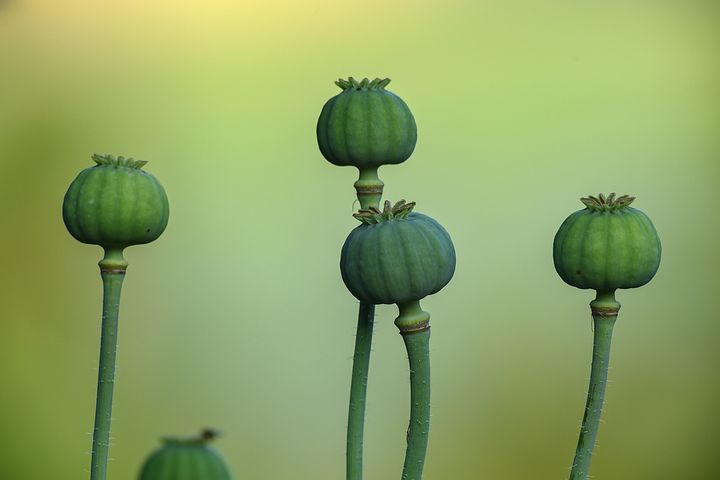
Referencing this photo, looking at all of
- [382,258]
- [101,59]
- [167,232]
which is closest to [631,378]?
[167,232]

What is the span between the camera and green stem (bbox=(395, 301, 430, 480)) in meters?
0.48

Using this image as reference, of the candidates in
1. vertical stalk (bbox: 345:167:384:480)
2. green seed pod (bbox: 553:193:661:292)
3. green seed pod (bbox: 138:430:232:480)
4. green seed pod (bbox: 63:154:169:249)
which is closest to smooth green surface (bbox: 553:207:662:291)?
green seed pod (bbox: 553:193:661:292)

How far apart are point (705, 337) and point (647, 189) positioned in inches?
7.5

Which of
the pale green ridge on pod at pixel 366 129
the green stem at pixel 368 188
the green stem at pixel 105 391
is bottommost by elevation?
the green stem at pixel 105 391

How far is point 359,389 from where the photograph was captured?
1.82 ft

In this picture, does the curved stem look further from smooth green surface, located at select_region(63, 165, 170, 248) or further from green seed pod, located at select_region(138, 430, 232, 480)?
green seed pod, located at select_region(138, 430, 232, 480)

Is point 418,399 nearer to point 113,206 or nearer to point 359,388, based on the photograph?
point 359,388

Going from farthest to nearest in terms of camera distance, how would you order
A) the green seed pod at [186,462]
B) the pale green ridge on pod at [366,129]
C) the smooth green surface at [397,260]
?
the pale green ridge on pod at [366,129] → the smooth green surface at [397,260] → the green seed pod at [186,462]

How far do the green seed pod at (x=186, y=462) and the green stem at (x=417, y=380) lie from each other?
0.23 m

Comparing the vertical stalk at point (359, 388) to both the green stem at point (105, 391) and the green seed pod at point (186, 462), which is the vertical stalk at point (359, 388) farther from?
the green seed pod at point (186, 462)

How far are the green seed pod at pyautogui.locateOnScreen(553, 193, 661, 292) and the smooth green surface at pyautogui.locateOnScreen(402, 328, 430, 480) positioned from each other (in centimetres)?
9

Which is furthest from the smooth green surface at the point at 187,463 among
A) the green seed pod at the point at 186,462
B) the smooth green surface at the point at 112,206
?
the smooth green surface at the point at 112,206

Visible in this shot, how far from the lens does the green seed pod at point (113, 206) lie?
562mm

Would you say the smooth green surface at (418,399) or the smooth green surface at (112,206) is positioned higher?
the smooth green surface at (112,206)
